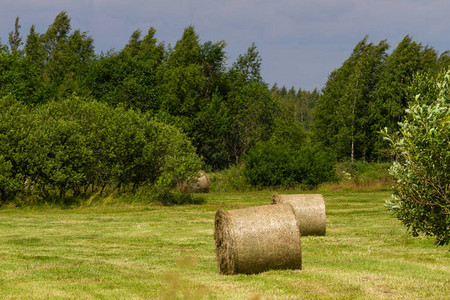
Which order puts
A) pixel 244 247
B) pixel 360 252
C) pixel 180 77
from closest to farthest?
1. pixel 244 247
2. pixel 360 252
3. pixel 180 77

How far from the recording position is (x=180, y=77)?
59844 millimetres

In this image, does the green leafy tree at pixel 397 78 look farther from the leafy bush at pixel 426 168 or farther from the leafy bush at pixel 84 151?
the leafy bush at pixel 426 168

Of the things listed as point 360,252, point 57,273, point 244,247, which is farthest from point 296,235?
point 57,273

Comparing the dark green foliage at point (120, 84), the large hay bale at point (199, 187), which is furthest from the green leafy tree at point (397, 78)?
the large hay bale at point (199, 187)

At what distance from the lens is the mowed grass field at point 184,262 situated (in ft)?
32.9

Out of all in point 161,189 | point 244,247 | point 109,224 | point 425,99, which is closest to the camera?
point 425,99

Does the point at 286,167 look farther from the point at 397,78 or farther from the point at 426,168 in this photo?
the point at 426,168

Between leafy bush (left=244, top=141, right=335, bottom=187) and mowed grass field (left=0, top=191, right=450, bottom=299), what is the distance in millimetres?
18842

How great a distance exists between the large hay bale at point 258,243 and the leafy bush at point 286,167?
102 feet

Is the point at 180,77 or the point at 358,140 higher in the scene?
the point at 180,77

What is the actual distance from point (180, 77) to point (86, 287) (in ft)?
166

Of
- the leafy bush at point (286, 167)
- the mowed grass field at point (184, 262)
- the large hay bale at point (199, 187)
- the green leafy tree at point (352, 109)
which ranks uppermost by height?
the green leafy tree at point (352, 109)

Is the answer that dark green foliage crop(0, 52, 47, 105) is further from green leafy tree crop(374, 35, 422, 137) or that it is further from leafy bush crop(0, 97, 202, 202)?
green leafy tree crop(374, 35, 422, 137)

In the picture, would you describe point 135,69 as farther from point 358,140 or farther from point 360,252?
point 360,252
